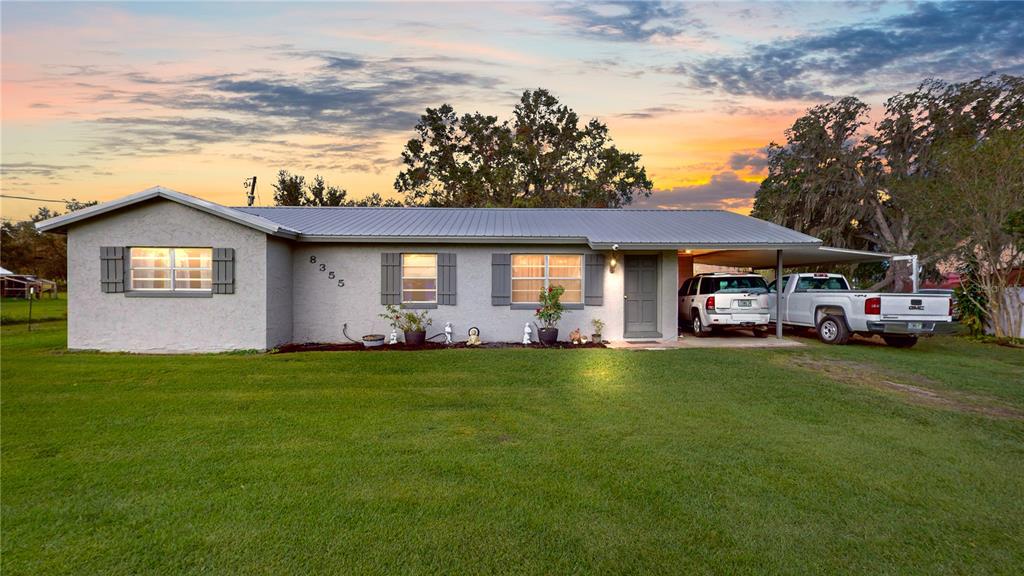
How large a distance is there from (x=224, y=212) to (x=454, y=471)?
8591 millimetres

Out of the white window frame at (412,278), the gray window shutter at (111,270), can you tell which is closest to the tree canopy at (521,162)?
the white window frame at (412,278)

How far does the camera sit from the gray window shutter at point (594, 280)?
1222cm

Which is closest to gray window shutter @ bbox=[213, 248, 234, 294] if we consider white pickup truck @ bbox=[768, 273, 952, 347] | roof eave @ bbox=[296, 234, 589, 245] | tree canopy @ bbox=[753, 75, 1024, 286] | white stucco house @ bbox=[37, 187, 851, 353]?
white stucco house @ bbox=[37, 187, 851, 353]

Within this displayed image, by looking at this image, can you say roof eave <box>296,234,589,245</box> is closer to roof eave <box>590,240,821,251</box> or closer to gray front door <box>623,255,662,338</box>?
roof eave <box>590,240,821,251</box>

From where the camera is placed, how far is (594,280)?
481 inches

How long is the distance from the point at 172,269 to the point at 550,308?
8232 millimetres

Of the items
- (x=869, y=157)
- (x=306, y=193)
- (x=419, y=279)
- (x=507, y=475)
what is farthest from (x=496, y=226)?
(x=306, y=193)

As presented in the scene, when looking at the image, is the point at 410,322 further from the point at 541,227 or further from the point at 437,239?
the point at 541,227

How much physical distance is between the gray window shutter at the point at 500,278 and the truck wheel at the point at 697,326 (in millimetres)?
5265

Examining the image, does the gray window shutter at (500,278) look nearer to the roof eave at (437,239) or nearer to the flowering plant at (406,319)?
the roof eave at (437,239)

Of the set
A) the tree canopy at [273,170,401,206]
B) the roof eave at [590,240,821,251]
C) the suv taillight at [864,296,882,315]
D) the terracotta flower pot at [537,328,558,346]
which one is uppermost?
the tree canopy at [273,170,401,206]

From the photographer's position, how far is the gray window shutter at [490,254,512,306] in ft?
39.3

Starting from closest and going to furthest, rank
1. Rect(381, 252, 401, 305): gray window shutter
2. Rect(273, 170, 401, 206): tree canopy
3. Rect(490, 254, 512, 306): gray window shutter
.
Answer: Rect(381, 252, 401, 305): gray window shutter < Rect(490, 254, 512, 306): gray window shutter < Rect(273, 170, 401, 206): tree canopy

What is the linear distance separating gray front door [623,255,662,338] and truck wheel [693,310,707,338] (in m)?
1.57
